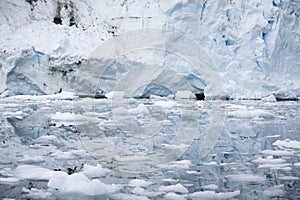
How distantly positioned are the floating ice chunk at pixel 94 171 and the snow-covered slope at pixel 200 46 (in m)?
9.45

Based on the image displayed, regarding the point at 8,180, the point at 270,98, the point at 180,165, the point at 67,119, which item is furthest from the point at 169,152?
the point at 270,98

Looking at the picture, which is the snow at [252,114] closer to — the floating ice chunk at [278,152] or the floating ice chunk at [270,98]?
the floating ice chunk at [278,152]

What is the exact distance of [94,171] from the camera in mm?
2928

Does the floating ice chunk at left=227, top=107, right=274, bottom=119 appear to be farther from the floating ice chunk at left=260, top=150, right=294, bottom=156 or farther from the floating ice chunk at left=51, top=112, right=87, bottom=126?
the floating ice chunk at left=260, top=150, right=294, bottom=156

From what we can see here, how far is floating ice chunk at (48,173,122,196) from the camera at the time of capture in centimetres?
244

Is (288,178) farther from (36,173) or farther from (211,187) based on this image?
(36,173)

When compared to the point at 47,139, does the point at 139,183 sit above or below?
below

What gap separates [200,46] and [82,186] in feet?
35.9

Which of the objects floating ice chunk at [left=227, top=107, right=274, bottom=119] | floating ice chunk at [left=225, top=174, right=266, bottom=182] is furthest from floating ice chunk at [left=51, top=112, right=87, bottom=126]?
floating ice chunk at [left=225, top=174, right=266, bottom=182]

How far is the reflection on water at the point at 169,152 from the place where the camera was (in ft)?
8.55

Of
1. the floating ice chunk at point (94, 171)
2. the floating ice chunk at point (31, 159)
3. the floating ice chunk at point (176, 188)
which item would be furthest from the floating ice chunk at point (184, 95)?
the floating ice chunk at point (176, 188)

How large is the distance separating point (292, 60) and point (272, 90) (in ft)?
4.04

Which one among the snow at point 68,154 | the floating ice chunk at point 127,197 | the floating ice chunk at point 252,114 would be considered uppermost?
the floating ice chunk at point 252,114

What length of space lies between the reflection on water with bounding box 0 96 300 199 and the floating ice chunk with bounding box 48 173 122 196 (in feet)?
0.23
